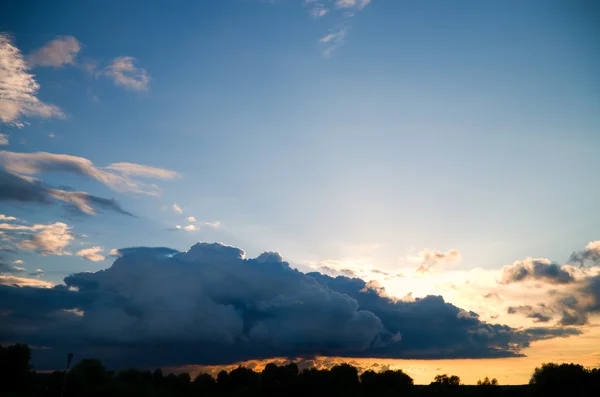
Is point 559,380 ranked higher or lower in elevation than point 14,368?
higher

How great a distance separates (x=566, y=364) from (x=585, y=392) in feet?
40.8

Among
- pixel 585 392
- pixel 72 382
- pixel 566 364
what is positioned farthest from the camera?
pixel 72 382

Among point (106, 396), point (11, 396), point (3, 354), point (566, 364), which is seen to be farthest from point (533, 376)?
point (3, 354)

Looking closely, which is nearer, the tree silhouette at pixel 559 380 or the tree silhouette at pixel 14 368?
the tree silhouette at pixel 559 380

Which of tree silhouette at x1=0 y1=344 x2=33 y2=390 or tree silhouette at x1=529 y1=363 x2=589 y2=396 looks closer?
tree silhouette at x1=529 y1=363 x2=589 y2=396

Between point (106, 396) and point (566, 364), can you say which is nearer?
point (566, 364)

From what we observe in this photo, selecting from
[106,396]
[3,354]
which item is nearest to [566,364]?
[106,396]

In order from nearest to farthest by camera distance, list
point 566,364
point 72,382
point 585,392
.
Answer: point 585,392, point 566,364, point 72,382

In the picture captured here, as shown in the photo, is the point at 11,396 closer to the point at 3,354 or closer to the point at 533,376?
the point at 3,354

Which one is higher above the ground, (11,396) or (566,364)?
(566,364)

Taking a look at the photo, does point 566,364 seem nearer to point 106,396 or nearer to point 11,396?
point 106,396

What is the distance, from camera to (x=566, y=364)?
173m

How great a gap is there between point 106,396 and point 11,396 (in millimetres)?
36486

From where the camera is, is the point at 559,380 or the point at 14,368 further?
the point at 14,368
